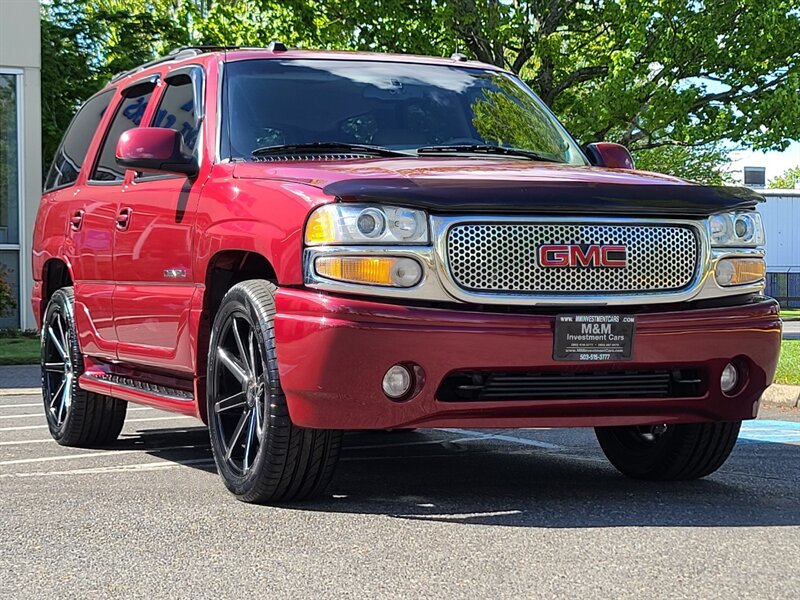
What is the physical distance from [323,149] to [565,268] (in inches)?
56.2

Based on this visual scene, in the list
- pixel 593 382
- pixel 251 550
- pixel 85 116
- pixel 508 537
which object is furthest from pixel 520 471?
pixel 85 116

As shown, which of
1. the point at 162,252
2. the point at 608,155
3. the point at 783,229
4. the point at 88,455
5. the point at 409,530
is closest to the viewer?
the point at 409,530

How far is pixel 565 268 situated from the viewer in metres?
5.43

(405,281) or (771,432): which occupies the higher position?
(405,281)

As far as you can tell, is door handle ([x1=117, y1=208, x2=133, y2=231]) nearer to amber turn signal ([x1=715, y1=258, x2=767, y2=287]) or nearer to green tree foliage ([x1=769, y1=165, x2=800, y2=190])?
amber turn signal ([x1=715, y1=258, x2=767, y2=287])

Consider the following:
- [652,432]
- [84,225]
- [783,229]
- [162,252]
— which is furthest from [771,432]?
[783,229]

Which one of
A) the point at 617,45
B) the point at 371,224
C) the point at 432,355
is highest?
the point at 617,45

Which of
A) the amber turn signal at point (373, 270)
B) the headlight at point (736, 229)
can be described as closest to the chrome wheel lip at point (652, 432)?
the headlight at point (736, 229)

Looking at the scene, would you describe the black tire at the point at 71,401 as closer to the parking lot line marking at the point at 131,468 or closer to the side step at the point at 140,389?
the side step at the point at 140,389

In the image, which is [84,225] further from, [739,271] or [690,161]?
[690,161]

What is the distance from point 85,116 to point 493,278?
14.0 ft

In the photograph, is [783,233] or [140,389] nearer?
[140,389]

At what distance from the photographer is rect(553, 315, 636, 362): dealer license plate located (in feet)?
17.5

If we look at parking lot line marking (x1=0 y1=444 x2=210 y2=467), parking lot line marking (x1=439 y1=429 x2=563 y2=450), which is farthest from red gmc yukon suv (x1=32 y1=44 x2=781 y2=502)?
parking lot line marking (x1=439 y1=429 x2=563 y2=450)
